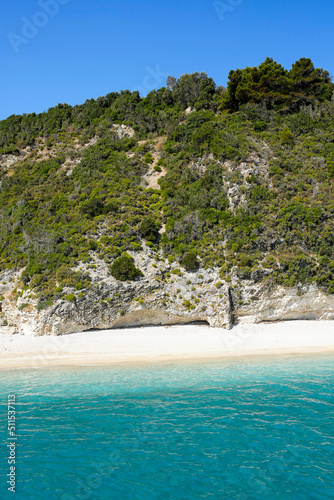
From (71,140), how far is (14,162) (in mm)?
12337

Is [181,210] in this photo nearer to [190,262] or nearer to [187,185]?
[187,185]

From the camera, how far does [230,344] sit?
1184 inches

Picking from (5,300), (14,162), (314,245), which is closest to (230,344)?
(314,245)

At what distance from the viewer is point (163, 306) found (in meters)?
33.3

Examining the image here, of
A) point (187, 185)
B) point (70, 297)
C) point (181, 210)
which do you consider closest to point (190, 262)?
point (181, 210)

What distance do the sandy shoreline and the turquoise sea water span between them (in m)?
4.93

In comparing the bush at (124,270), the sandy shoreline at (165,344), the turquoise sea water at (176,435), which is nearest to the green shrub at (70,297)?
the sandy shoreline at (165,344)

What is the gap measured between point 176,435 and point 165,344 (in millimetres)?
17238

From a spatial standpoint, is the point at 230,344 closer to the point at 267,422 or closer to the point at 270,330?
the point at 270,330

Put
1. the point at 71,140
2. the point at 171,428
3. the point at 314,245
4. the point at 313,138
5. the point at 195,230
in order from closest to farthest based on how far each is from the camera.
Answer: the point at 171,428 → the point at 314,245 → the point at 195,230 → the point at 313,138 → the point at 71,140

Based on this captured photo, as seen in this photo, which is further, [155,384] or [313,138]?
[313,138]

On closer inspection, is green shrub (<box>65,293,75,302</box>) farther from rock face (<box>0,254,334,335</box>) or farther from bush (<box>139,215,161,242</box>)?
bush (<box>139,215,161,242</box>)

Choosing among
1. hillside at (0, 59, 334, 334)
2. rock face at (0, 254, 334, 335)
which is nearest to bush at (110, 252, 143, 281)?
hillside at (0, 59, 334, 334)

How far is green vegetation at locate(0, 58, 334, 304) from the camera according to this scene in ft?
118
